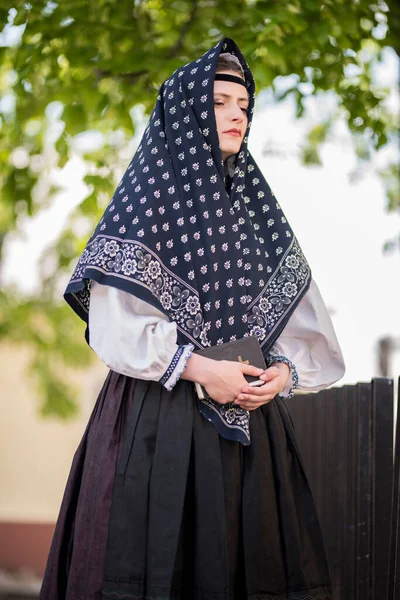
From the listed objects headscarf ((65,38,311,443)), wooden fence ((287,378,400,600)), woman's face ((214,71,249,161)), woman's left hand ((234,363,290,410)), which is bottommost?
wooden fence ((287,378,400,600))

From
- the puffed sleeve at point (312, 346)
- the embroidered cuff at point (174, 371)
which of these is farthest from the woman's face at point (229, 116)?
the embroidered cuff at point (174, 371)

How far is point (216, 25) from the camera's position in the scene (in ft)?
15.3

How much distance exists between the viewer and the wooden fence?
9.84ft

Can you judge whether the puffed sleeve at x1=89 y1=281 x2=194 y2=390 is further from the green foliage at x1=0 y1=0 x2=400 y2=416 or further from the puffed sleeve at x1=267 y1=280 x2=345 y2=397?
the green foliage at x1=0 y1=0 x2=400 y2=416

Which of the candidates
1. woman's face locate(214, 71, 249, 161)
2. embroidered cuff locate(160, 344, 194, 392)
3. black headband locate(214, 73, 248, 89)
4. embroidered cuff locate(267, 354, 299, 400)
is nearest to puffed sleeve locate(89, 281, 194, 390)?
embroidered cuff locate(160, 344, 194, 392)

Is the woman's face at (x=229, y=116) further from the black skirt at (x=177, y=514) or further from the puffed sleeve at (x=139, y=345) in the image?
the black skirt at (x=177, y=514)

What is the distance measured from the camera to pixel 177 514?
2375 millimetres

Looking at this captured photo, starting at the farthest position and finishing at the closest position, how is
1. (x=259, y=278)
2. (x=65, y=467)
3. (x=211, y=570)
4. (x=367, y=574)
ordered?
(x=65, y=467), (x=367, y=574), (x=259, y=278), (x=211, y=570)

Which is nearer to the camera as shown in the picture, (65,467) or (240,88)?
(240,88)

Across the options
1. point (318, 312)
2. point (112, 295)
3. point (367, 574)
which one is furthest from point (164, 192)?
point (367, 574)

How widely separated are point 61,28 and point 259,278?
242 cm

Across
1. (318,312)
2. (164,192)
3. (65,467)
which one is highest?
(164,192)

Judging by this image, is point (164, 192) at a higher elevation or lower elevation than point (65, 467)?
higher

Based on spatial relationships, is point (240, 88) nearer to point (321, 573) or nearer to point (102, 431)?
point (102, 431)
